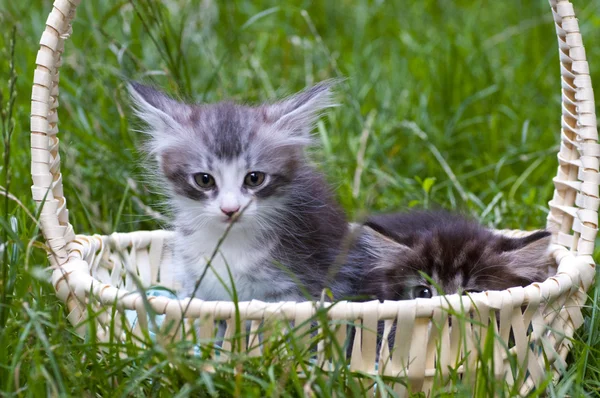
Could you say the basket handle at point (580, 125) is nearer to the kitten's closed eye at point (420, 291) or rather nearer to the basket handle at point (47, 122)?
the kitten's closed eye at point (420, 291)

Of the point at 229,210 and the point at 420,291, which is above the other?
the point at 229,210

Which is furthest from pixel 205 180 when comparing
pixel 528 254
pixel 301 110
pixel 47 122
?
pixel 528 254

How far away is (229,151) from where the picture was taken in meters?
2.82

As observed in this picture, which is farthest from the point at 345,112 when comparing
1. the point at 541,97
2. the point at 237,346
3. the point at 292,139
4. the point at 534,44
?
the point at 237,346

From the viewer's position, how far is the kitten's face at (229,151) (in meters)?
2.80

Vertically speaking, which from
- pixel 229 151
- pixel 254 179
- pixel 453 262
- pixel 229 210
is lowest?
pixel 453 262

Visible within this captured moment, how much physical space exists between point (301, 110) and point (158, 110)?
555 millimetres

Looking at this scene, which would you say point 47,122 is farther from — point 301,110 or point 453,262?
point 453,262

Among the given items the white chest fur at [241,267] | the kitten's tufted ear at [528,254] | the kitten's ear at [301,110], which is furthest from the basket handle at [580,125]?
the white chest fur at [241,267]

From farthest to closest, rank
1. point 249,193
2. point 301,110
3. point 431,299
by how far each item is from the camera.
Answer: point 301,110, point 249,193, point 431,299

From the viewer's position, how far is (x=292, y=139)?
3.03 meters

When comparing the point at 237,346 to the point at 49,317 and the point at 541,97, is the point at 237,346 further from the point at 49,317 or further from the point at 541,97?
the point at 541,97

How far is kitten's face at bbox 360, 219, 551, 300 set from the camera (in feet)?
9.25

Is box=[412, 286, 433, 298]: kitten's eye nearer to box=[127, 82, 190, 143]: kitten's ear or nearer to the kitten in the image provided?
the kitten
